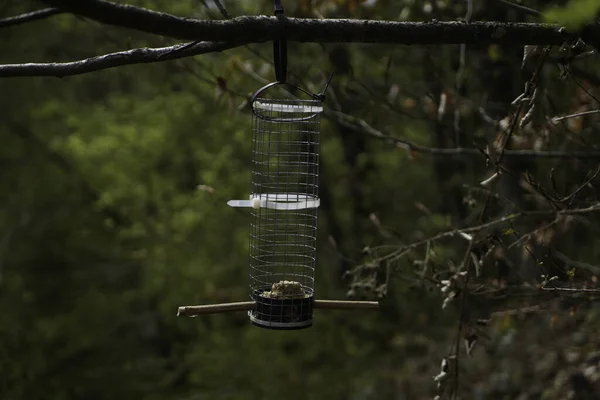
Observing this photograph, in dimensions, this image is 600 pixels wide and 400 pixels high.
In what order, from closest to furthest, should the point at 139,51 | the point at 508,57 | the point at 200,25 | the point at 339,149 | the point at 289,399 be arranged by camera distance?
the point at 200,25
the point at 139,51
the point at 508,57
the point at 289,399
the point at 339,149

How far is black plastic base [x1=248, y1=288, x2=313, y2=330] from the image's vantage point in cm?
294

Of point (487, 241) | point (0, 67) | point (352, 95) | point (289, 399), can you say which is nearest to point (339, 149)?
point (289, 399)

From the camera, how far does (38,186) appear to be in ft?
24.9

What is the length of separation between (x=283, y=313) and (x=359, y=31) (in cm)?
134

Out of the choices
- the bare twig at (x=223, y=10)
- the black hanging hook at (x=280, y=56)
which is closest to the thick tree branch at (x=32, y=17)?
the bare twig at (x=223, y=10)

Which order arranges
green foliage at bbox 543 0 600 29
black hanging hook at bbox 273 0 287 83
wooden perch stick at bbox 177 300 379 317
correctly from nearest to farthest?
1. green foliage at bbox 543 0 600 29
2. black hanging hook at bbox 273 0 287 83
3. wooden perch stick at bbox 177 300 379 317

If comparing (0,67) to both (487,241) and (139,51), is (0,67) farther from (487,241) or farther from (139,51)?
(487,241)

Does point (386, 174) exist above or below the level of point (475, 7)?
below

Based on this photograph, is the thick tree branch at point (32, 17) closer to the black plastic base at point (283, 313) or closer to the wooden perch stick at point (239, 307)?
the wooden perch stick at point (239, 307)

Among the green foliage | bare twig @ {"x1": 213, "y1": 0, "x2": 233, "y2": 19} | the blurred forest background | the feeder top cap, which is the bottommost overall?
the blurred forest background

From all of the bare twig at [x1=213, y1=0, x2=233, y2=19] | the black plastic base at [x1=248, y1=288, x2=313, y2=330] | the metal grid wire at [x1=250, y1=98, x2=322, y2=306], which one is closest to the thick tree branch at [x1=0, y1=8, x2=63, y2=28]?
the bare twig at [x1=213, y1=0, x2=233, y2=19]

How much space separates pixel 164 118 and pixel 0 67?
253 inches

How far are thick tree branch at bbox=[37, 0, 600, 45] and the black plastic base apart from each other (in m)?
1.29

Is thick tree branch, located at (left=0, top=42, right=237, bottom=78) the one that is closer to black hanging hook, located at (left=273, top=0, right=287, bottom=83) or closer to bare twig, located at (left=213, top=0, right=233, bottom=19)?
bare twig, located at (left=213, top=0, right=233, bottom=19)
